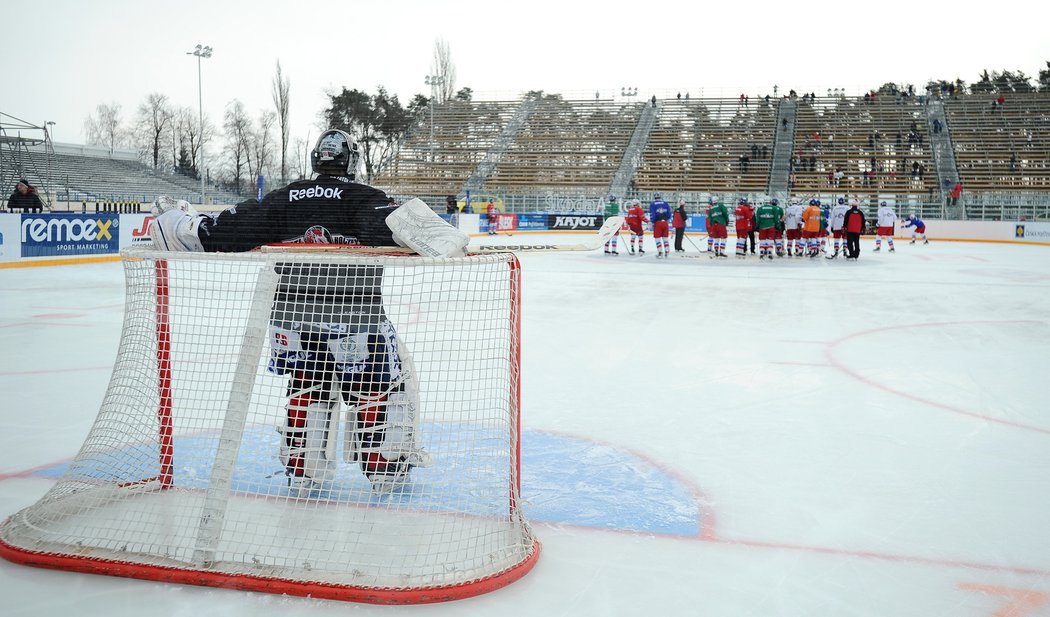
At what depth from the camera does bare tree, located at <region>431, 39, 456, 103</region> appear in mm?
40125

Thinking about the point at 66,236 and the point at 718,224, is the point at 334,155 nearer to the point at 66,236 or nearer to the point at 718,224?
the point at 66,236

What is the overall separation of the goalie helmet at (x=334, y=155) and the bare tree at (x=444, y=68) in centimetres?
3859

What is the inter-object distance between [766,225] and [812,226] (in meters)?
0.80

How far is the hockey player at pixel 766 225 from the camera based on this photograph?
563 inches

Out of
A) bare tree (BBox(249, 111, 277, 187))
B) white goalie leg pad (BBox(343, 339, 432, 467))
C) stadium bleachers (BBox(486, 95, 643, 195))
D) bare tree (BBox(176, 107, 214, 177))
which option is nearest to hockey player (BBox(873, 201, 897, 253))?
stadium bleachers (BBox(486, 95, 643, 195))

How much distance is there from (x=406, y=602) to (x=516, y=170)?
29.8 m

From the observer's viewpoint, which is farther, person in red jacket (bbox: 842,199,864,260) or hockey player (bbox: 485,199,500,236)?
hockey player (bbox: 485,199,500,236)

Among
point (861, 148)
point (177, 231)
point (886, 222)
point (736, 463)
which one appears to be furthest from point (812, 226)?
point (861, 148)

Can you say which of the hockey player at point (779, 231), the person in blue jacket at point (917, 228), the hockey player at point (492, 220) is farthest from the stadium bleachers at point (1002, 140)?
the hockey player at point (492, 220)

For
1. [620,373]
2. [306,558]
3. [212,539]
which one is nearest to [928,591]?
[306,558]

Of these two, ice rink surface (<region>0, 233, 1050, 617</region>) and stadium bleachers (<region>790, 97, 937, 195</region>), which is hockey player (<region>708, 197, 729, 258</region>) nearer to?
ice rink surface (<region>0, 233, 1050, 617</region>)

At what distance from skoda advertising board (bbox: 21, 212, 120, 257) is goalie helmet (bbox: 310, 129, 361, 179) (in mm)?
10431

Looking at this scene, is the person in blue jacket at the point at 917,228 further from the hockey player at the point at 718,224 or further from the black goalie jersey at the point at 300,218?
the black goalie jersey at the point at 300,218

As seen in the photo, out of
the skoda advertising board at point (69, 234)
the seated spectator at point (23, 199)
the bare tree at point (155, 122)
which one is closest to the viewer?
the skoda advertising board at point (69, 234)
